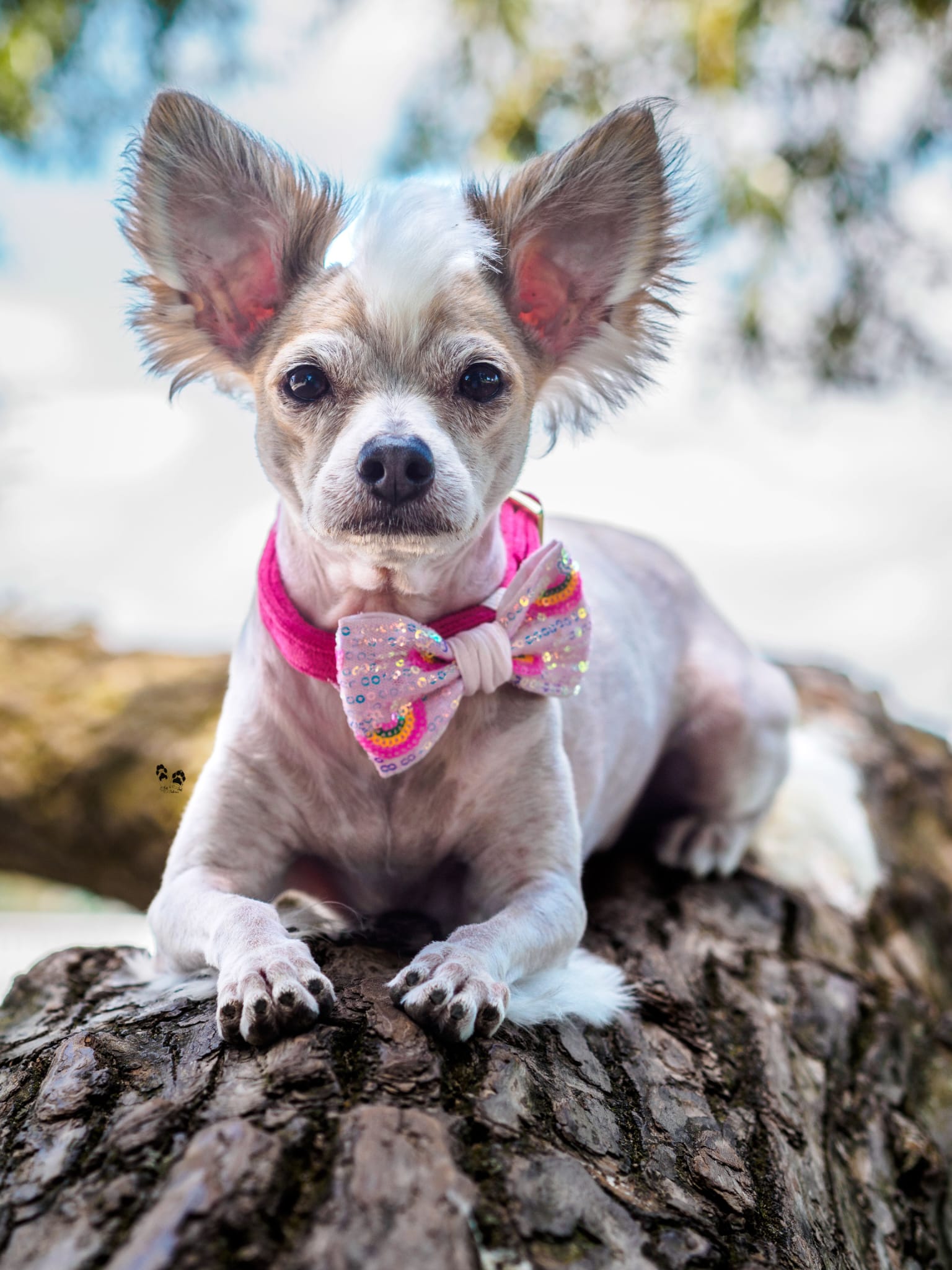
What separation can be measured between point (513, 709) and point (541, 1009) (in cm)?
60

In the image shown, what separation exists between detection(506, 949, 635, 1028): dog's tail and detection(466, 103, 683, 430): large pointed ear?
1.23 metres

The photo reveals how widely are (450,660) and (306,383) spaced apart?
1.95 ft

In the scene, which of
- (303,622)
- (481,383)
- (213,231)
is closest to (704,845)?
(303,622)

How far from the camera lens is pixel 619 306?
7.90ft

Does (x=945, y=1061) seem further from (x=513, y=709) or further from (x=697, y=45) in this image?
(x=697, y=45)

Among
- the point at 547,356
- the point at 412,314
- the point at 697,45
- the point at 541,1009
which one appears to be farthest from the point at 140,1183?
the point at 697,45

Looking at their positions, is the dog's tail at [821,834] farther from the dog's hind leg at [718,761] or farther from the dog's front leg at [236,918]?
the dog's front leg at [236,918]

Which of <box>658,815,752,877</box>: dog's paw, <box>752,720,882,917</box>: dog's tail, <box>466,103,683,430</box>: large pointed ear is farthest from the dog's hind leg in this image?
<box>466,103,683,430</box>: large pointed ear

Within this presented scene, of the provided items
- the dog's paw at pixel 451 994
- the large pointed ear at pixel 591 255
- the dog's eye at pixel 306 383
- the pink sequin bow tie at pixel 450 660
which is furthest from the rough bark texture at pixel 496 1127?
the large pointed ear at pixel 591 255

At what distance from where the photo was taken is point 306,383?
6.77 ft

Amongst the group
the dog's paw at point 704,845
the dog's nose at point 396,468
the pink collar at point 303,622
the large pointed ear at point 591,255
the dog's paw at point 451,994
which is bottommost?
the dog's paw at point 704,845

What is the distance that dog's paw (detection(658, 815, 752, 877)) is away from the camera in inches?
128

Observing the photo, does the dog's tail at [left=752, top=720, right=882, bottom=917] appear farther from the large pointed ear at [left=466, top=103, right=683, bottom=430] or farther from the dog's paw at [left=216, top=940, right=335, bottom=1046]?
the dog's paw at [left=216, top=940, right=335, bottom=1046]

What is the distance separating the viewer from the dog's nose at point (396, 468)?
73.9 inches
